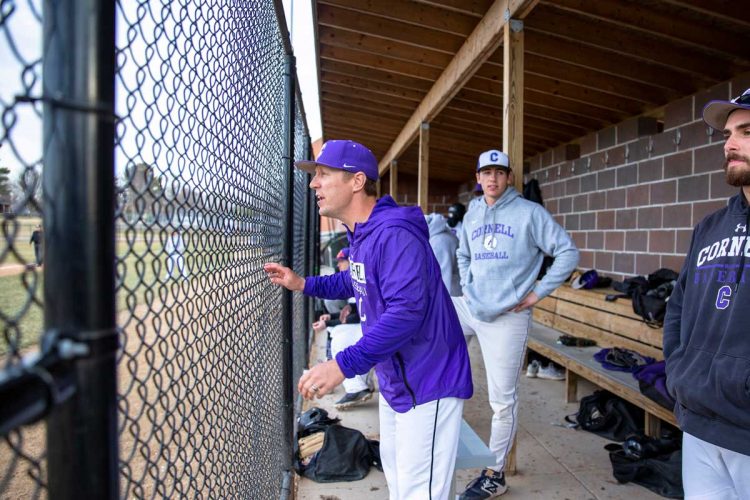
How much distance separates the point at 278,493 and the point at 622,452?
2.21 m

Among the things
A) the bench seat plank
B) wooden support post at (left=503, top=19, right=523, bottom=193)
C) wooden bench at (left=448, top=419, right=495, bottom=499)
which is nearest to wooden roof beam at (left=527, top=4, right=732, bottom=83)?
wooden support post at (left=503, top=19, right=523, bottom=193)

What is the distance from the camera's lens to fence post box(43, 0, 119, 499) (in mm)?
514

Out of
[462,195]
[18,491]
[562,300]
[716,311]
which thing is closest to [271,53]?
[716,311]

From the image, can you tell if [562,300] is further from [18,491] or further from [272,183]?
[18,491]

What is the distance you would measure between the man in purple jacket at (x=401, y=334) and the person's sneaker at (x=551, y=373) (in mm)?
3600

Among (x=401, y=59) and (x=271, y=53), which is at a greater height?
(x=401, y=59)

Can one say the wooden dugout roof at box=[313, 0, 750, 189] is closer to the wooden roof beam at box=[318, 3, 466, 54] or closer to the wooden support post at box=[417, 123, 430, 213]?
the wooden roof beam at box=[318, 3, 466, 54]

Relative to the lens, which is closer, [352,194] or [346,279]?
[352,194]

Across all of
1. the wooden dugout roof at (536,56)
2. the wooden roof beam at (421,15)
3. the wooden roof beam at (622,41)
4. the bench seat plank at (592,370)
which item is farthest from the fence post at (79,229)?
the wooden roof beam at (421,15)

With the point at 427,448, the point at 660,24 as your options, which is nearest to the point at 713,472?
the point at 427,448

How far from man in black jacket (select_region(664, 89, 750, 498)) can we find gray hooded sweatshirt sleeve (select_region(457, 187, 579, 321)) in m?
1.15

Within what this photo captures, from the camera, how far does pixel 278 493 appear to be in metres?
2.65

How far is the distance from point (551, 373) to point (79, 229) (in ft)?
17.6

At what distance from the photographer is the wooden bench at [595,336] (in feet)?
11.6
